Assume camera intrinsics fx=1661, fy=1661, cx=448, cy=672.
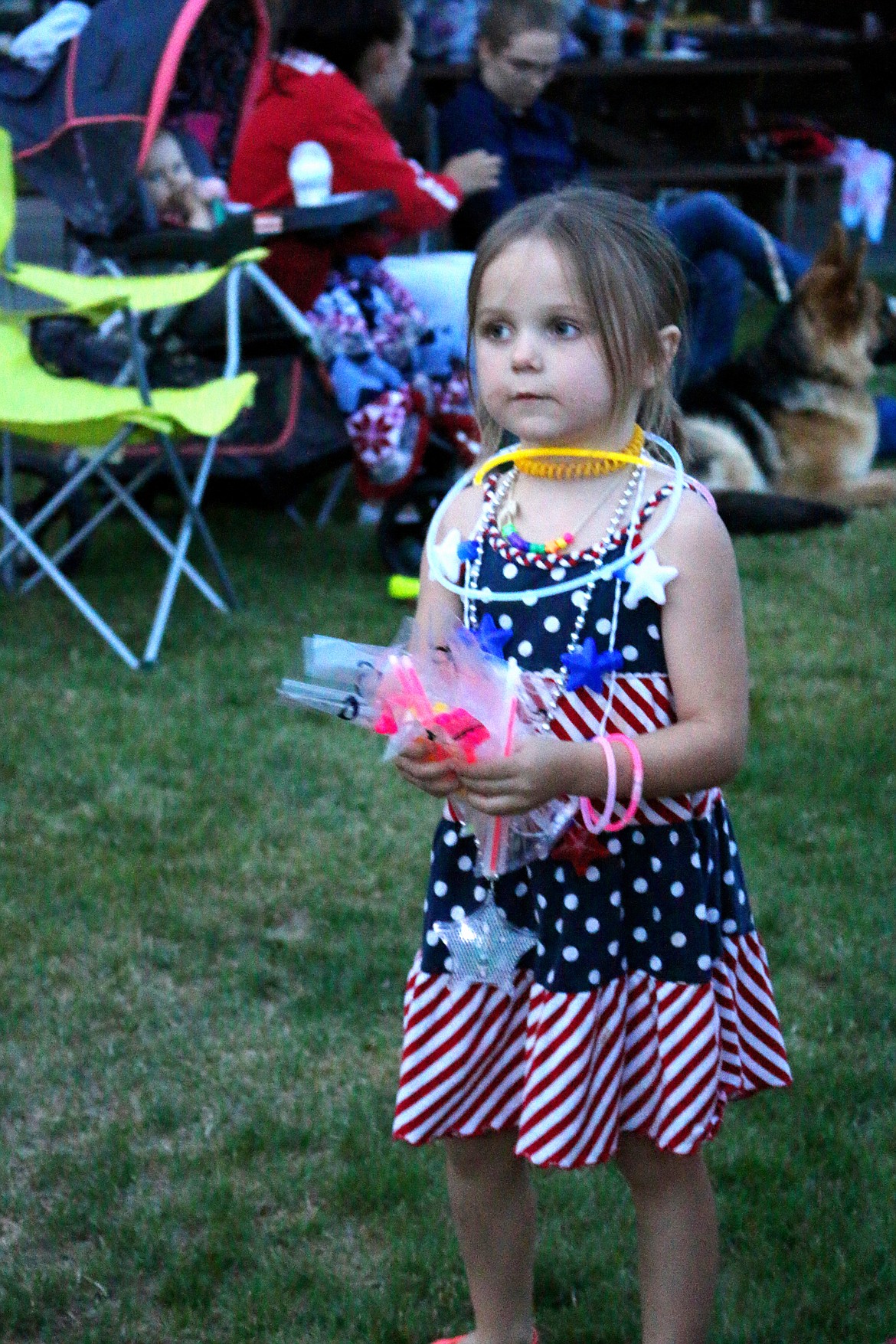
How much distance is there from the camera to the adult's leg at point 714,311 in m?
6.38

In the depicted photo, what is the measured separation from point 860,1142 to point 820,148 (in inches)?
358

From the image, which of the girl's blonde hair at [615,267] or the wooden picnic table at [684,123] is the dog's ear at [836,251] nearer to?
the wooden picnic table at [684,123]

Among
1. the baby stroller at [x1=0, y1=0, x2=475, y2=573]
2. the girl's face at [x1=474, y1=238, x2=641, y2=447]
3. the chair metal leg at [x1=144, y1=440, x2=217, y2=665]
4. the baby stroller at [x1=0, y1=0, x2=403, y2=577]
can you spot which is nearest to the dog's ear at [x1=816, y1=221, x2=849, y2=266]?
the baby stroller at [x1=0, y1=0, x2=475, y2=573]

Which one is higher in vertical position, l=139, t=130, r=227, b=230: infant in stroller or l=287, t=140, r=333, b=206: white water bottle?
l=287, t=140, r=333, b=206: white water bottle

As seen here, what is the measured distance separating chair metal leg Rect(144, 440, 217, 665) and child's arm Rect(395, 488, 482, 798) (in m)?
2.75

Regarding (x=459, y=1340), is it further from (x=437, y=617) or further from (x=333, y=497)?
(x=333, y=497)

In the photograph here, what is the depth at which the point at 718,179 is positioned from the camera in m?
10.5

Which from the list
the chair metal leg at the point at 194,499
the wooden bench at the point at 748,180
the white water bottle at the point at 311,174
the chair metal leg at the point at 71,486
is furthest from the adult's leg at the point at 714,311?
the wooden bench at the point at 748,180

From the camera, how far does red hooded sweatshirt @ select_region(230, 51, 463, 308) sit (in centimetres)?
524

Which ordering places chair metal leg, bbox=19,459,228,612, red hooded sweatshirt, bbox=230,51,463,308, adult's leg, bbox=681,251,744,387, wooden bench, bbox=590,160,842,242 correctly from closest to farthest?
1. chair metal leg, bbox=19,459,228,612
2. red hooded sweatshirt, bbox=230,51,463,308
3. adult's leg, bbox=681,251,744,387
4. wooden bench, bbox=590,160,842,242

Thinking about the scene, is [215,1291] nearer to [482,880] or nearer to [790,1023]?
[482,880]

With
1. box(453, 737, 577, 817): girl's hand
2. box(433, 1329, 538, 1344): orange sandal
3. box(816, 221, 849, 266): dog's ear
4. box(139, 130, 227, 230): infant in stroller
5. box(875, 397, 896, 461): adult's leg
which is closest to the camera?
box(453, 737, 577, 817): girl's hand

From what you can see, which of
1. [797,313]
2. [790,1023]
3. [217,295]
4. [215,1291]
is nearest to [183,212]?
[217,295]

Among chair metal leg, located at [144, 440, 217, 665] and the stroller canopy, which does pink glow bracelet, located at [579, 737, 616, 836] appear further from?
the stroller canopy
